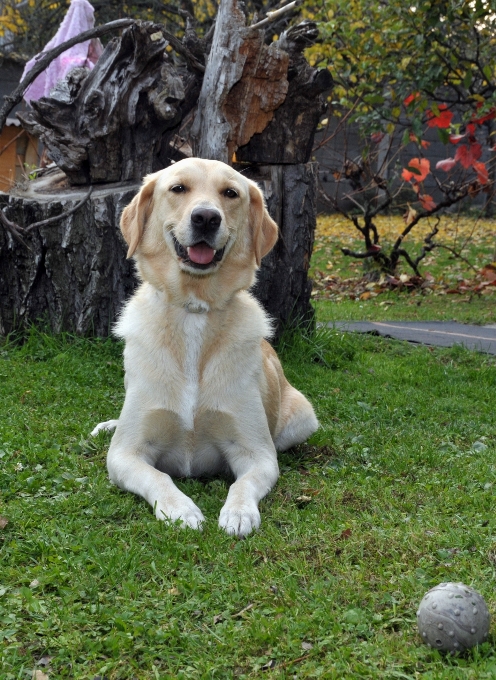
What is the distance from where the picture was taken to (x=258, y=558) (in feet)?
9.50

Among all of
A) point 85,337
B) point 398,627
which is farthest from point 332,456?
point 85,337

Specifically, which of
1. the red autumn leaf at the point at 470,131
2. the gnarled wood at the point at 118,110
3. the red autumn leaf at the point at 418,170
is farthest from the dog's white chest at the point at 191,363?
the red autumn leaf at the point at 418,170

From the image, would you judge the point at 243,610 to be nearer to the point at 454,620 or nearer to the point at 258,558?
the point at 258,558

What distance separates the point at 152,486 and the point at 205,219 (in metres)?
A: 1.20

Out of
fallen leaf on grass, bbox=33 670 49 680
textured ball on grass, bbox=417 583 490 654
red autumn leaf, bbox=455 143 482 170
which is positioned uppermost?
red autumn leaf, bbox=455 143 482 170

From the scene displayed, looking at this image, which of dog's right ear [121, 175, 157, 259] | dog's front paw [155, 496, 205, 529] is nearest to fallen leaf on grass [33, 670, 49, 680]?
dog's front paw [155, 496, 205, 529]

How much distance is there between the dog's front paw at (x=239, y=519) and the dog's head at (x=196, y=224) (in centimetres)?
114

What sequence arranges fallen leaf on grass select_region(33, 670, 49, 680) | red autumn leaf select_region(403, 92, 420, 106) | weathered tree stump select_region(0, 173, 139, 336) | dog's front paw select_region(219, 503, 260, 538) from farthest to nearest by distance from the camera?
red autumn leaf select_region(403, 92, 420, 106), weathered tree stump select_region(0, 173, 139, 336), dog's front paw select_region(219, 503, 260, 538), fallen leaf on grass select_region(33, 670, 49, 680)

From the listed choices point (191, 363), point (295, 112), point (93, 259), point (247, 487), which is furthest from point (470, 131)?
point (247, 487)

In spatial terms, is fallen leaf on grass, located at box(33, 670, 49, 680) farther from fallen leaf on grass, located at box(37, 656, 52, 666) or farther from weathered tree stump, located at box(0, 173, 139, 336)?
weathered tree stump, located at box(0, 173, 139, 336)

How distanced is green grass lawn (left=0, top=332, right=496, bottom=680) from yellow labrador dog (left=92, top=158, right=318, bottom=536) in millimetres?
165

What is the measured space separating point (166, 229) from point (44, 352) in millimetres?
2334

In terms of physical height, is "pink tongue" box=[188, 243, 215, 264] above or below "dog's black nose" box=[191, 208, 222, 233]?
below

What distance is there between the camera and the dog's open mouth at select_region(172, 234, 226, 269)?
3717mm
